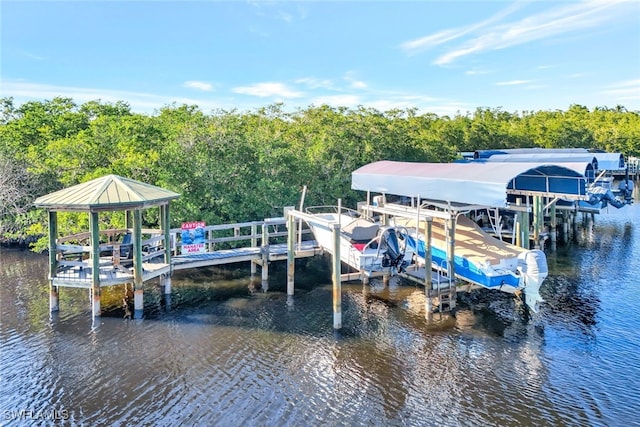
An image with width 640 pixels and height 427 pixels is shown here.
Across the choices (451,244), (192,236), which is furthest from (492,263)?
(192,236)

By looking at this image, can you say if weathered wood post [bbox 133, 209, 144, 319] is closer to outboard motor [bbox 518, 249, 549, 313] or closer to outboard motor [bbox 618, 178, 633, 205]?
outboard motor [bbox 518, 249, 549, 313]

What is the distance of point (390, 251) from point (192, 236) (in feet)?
23.8

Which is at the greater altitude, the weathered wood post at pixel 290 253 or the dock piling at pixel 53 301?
the weathered wood post at pixel 290 253

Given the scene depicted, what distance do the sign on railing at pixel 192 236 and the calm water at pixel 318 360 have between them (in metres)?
1.58

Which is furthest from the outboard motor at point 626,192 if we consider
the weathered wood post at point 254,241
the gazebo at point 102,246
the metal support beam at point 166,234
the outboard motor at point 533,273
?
the gazebo at point 102,246

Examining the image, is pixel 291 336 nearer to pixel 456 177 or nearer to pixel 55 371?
pixel 55 371

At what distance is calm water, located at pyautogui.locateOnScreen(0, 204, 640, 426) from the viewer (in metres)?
9.76

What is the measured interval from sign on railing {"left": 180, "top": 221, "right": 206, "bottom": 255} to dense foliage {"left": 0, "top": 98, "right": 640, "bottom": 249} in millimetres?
2201

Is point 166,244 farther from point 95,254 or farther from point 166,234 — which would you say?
point 95,254

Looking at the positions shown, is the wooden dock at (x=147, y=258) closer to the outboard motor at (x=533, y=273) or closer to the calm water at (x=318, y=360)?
the calm water at (x=318, y=360)

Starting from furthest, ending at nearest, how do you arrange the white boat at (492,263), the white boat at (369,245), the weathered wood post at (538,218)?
the weathered wood post at (538,218)
the white boat at (369,245)
the white boat at (492,263)

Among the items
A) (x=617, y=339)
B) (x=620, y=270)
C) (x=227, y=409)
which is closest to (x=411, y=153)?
(x=620, y=270)

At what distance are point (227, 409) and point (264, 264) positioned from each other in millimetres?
8302

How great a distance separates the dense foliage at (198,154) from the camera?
19.8 meters
